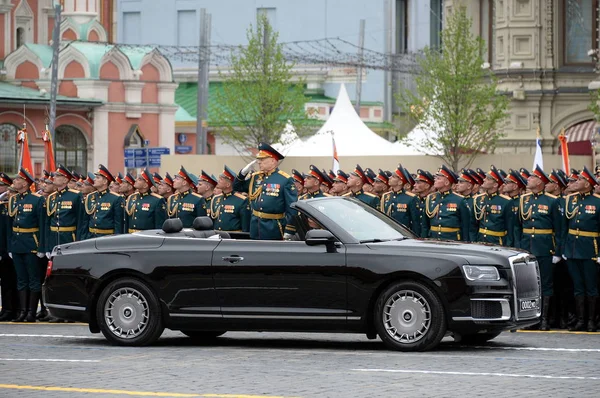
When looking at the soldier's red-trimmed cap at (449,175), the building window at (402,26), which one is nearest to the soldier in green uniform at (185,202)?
the soldier's red-trimmed cap at (449,175)

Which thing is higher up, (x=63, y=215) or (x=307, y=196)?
(x=307, y=196)

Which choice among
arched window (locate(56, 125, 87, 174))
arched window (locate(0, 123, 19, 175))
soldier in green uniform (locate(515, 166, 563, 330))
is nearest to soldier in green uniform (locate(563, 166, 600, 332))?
soldier in green uniform (locate(515, 166, 563, 330))

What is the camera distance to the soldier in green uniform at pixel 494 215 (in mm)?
18734

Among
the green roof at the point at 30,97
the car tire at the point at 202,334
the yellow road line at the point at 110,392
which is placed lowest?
the yellow road line at the point at 110,392

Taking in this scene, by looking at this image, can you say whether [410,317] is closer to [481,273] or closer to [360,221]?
[481,273]

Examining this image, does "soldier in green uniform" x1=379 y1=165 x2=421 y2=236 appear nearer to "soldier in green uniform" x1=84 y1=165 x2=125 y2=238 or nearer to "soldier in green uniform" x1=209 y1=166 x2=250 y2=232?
"soldier in green uniform" x1=209 y1=166 x2=250 y2=232

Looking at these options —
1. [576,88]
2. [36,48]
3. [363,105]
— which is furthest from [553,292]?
[363,105]

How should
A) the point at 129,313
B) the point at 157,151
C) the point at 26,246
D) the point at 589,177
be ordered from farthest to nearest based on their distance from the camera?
1. the point at 157,151
2. the point at 26,246
3. the point at 589,177
4. the point at 129,313

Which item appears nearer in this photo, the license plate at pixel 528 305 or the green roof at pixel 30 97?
the license plate at pixel 528 305

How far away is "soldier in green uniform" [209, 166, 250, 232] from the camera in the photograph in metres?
18.6

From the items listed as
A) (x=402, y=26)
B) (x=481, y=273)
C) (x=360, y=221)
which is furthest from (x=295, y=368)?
(x=402, y=26)

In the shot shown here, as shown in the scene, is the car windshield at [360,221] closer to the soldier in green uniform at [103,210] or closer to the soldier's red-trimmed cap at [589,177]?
the soldier's red-trimmed cap at [589,177]

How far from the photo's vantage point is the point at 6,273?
66.4 ft

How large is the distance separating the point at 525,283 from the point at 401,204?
5363 mm
